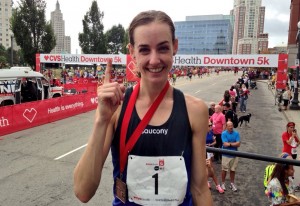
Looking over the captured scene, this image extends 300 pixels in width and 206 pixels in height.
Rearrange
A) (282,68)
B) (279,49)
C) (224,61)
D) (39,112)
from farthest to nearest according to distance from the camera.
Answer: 1. (279,49)
2. (224,61)
3. (282,68)
4. (39,112)

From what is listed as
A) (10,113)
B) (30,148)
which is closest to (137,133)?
(30,148)

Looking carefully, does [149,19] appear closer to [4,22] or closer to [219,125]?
[219,125]

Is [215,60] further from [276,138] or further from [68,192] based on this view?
[68,192]

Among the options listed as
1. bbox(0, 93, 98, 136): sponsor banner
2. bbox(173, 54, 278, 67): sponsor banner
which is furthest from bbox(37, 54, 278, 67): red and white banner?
bbox(0, 93, 98, 136): sponsor banner

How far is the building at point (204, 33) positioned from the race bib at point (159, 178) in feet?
466

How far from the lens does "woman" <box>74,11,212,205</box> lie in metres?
1.40

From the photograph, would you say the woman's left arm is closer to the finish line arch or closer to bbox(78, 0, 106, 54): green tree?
the finish line arch

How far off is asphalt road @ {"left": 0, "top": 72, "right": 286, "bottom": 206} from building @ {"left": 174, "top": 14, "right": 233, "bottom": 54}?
434ft

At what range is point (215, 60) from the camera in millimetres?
21906

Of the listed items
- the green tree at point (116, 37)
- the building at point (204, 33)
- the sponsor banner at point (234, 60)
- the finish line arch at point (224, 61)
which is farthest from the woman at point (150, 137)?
the building at point (204, 33)

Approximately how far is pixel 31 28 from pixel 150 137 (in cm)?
3906

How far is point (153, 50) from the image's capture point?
4.78ft

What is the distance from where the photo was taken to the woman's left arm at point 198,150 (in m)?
1.51

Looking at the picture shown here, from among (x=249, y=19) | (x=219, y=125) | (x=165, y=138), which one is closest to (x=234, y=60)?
(x=219, y=125)
